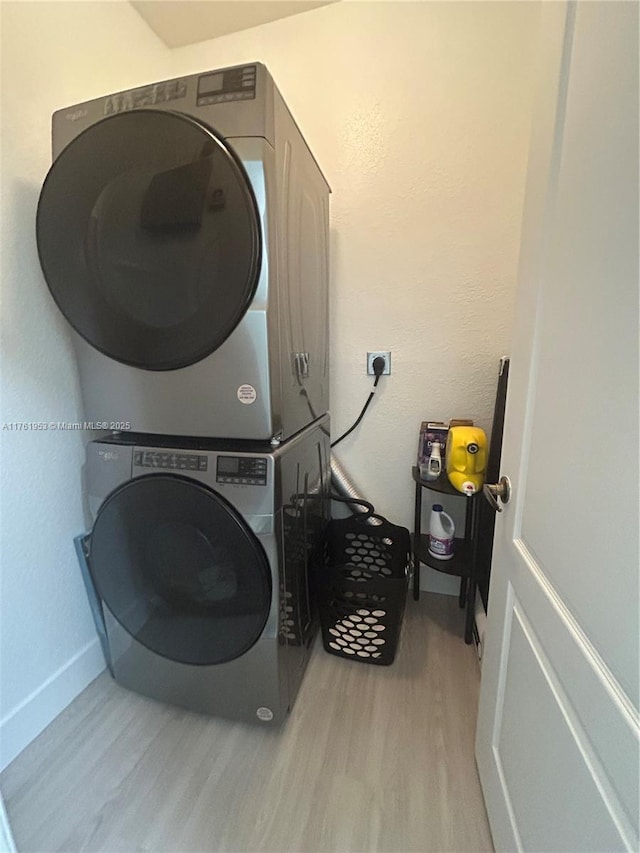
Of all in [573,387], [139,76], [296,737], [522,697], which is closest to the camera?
[573,387]

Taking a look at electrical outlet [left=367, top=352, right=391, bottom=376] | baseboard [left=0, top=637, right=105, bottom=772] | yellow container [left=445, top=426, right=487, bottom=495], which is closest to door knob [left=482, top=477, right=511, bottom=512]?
yellow container [left=445, top=426, right=487, bottom=495]

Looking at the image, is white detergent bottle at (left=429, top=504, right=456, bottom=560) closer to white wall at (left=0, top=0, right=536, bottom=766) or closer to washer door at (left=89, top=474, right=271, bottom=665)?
white wall at (left=0, top=0, right=536, bottom=766)

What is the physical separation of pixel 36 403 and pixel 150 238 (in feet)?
2.07

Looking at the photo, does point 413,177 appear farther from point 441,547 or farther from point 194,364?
point 441,547

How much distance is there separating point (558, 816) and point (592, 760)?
19 centimetres

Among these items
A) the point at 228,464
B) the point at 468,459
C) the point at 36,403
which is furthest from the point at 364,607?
the point at 36,403

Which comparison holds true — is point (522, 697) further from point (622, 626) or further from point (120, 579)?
point (120, 579)

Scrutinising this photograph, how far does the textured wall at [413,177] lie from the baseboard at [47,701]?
1.34 meters

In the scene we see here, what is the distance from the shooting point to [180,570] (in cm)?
115

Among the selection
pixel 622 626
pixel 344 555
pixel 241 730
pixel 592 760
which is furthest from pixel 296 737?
pixel 622 626

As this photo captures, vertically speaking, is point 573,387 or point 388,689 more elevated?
point 573,387

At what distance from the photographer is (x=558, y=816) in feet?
2.13

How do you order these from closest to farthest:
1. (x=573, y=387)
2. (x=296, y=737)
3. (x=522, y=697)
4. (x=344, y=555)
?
1. (x=573, y=387)
2. (x=522, y=697)
3. (x=296, y=737)
4. (x=344, y=555)

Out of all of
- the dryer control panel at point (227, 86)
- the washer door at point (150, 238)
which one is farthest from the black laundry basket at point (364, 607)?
the dryer control panel at point (227, 86)
